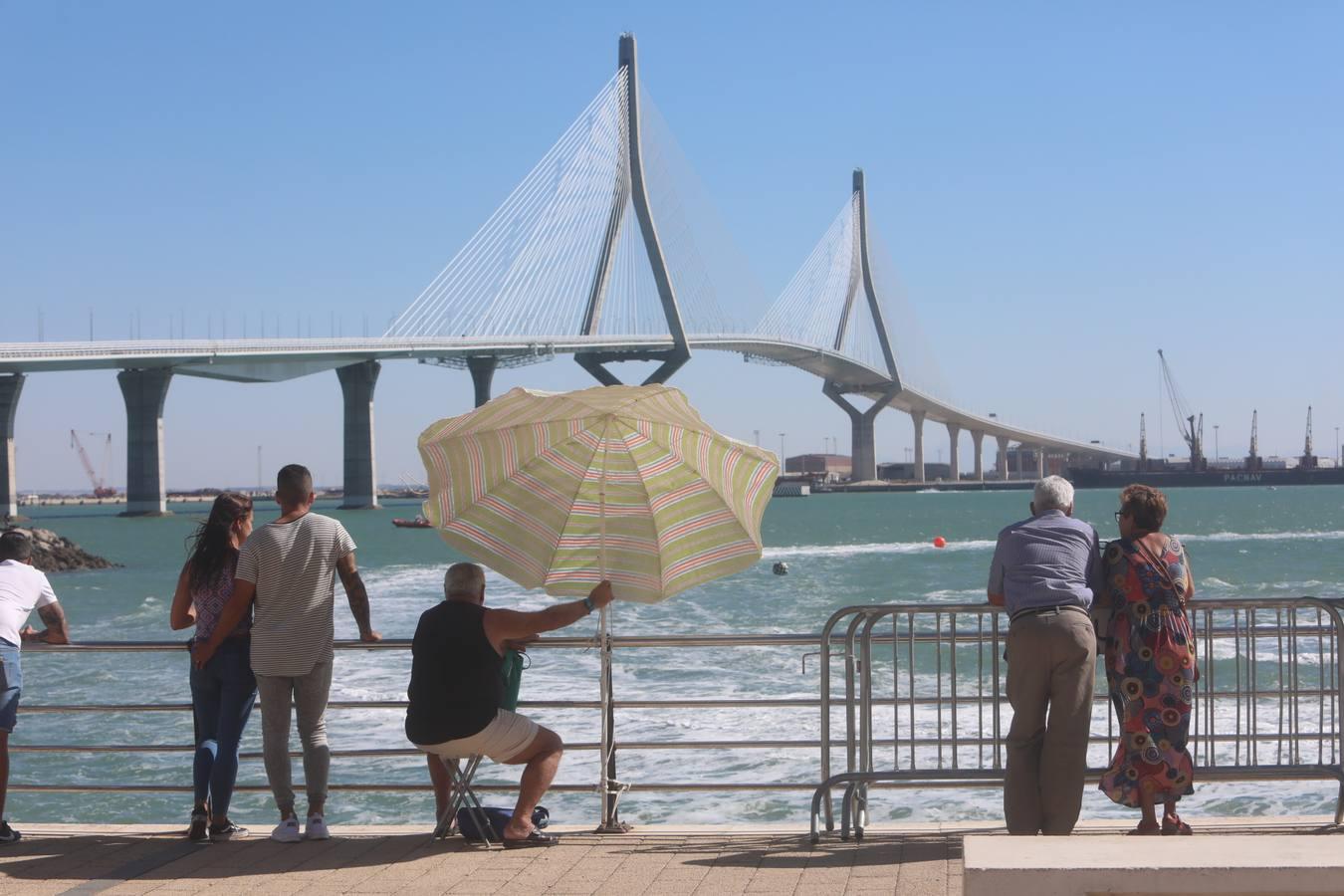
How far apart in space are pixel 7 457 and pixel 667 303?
1024 inches

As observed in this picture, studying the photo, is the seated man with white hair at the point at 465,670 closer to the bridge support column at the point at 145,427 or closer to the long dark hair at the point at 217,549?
the long dark hair at the point at 217,549

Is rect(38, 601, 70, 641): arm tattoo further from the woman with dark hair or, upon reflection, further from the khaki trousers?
the khaki trousers

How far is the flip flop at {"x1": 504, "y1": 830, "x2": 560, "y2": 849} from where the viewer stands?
4.83 meters

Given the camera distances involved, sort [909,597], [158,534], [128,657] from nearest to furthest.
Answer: [128,657] → [909,597] → [158,534]

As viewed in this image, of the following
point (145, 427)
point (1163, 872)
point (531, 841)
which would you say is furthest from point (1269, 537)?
point (1163, 872)

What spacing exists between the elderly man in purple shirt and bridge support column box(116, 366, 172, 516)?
5589 centimetres

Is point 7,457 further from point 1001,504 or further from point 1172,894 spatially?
point 1172,894

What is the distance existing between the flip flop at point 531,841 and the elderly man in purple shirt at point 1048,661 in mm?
1443

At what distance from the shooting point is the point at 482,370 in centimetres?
6281

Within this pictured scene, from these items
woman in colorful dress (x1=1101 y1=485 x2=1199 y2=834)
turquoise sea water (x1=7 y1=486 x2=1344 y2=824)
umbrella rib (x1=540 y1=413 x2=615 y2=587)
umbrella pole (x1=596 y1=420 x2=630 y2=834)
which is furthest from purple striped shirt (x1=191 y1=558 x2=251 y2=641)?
woman in colorful dress (x1=1101 y1=485 x2=1199 y2=834)

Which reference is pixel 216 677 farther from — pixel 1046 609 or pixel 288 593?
pixel 1046 609

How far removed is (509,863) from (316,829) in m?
0.78

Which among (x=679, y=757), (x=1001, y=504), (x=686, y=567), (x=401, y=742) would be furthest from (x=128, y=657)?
(x=1001, y=504)

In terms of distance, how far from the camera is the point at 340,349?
57.5 metres
